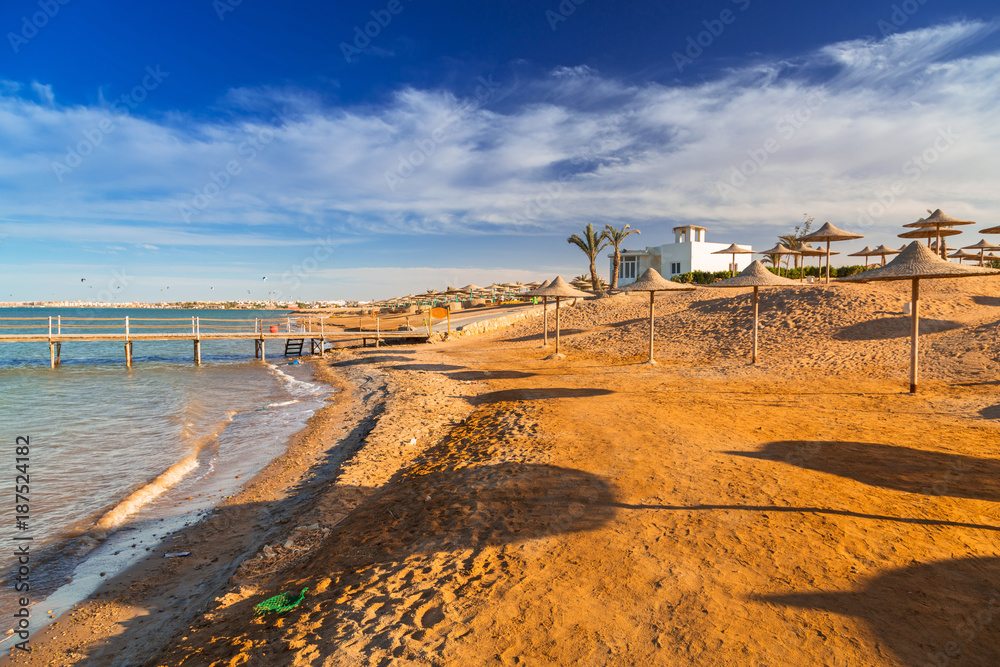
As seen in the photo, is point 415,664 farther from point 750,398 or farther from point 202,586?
point 750,398

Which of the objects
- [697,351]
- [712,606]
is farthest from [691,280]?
[712,606]

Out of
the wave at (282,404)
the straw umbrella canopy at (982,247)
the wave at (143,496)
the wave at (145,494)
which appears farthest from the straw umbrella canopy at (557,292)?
the straw umbrella canopy at (982,247)

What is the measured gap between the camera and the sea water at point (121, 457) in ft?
17.2

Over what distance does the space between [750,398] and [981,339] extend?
319 inches

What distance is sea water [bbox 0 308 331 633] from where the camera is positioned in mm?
5242

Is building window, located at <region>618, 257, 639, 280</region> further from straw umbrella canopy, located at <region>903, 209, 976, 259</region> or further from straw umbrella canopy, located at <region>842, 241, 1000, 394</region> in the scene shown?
straw umbrella canopy, located at <region>842, 241, 1000, 394</region>

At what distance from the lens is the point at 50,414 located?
12.1 m

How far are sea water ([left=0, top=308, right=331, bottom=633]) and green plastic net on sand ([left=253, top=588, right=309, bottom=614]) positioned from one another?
7.14 feet

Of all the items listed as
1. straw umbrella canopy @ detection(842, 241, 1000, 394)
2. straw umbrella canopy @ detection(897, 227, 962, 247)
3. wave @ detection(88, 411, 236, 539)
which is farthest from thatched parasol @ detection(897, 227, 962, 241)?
wave @ detection(88, 411, 236, 539)

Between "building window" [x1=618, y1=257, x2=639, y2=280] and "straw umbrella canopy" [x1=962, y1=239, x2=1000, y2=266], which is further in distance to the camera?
"building window" [x1=618, y1=257, x2=639, y2=280]

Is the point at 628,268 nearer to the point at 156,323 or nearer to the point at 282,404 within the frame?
the point at 282,404

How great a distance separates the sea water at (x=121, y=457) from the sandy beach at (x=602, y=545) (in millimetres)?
580

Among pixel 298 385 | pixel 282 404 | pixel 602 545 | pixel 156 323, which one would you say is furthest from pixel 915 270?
pixel 298 385

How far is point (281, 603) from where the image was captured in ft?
11.9
